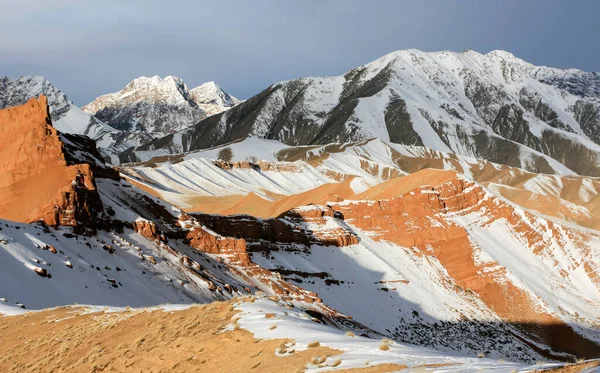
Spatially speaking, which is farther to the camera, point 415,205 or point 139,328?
point 415,205

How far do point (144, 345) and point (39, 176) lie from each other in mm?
43898

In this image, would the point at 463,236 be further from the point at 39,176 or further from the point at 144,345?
the point at 144,345

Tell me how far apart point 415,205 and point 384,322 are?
34.0m

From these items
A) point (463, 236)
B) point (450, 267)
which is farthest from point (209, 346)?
point (463, 236)

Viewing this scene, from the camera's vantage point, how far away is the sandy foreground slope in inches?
611

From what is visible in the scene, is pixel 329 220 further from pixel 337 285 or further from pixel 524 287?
pixel 524 287

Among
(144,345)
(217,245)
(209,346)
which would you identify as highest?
(209,346)

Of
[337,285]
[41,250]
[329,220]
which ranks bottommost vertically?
[337,285]

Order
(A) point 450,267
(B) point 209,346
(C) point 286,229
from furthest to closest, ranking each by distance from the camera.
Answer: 1. (A) point 450,267
2. (C) point 286,229
3. (B) point 209,346

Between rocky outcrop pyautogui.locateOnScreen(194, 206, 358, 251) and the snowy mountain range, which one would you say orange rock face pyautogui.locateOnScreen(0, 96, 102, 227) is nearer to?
the snowy mountain range

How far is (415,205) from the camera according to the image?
10606 cm

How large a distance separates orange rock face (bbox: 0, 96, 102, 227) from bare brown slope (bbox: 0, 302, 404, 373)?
24377 mm

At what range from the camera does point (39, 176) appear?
59.5 m

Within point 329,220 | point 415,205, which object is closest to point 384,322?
point 329,220
